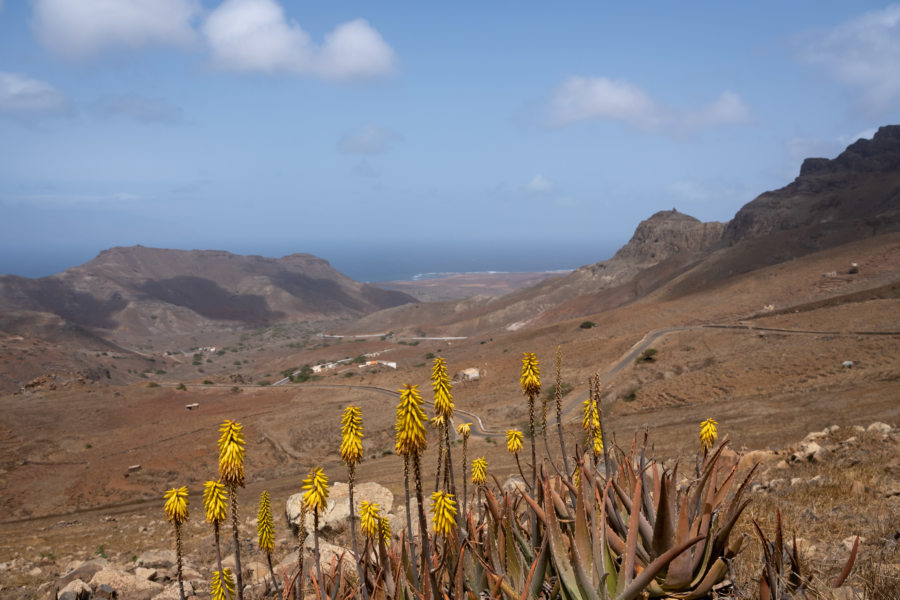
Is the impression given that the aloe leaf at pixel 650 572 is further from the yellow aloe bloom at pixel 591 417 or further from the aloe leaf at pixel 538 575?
the yellow aloe bloom at pixel 591 417

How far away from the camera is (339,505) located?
44.8 feet

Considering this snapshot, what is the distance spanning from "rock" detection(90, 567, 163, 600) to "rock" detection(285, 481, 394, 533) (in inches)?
191

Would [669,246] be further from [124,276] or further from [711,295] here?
[124,276]

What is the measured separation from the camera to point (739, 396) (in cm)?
2797

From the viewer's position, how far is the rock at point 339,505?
13148 mm

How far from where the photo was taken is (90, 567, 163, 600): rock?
738 cm

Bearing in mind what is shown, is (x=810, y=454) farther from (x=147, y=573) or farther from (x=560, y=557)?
(x=147, y=573)

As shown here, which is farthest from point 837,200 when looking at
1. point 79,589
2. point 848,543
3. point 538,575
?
point 79,589

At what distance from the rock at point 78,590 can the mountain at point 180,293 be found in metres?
130

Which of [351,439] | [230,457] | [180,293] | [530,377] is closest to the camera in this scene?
[351,439]

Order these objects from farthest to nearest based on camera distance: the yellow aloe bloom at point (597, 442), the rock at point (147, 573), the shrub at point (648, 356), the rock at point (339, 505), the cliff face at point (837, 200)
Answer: the cliff face at point (837, 200)
the shrub at point (648, 356)
the rock at point (339, 505)
the rock at point (147, 573)
the yellow aloe bloom at point (597, 442)

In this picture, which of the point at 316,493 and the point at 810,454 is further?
the point at 810,454

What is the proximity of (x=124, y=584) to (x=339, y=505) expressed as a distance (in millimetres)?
6403

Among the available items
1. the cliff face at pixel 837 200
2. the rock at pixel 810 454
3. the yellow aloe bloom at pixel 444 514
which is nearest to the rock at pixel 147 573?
the yellow aloe bloom at pixel 444 514
